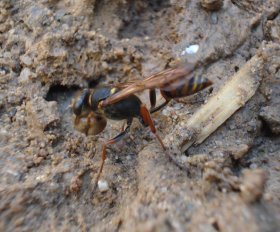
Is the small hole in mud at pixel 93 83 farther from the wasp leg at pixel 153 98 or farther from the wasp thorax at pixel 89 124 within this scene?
the wasp leg at pixel 153 98

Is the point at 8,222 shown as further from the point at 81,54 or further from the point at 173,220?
the point at 81,54

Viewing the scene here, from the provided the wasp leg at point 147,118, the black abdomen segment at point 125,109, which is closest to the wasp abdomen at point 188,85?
the wasp leg at point 147,118

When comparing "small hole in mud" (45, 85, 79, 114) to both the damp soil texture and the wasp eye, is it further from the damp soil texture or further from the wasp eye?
the wasp eye

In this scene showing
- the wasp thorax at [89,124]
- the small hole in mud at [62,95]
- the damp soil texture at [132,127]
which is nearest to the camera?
the damp soil texture at [132,127]

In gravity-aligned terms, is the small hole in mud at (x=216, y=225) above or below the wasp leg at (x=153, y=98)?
above

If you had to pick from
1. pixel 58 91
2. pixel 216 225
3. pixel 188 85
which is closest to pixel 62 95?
pixel 58 91

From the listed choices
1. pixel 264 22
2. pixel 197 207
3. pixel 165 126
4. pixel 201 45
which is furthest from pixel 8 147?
pixel 264 22

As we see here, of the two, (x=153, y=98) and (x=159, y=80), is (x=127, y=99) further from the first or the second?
(x=159, y=80)

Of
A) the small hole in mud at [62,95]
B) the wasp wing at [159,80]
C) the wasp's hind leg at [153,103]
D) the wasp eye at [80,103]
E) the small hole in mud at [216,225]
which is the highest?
the wasp wing at [159,80]
